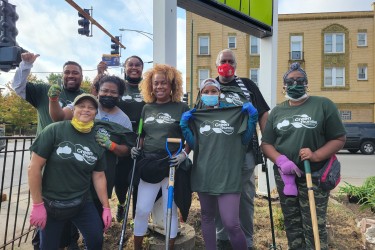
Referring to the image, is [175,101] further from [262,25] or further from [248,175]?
[262,25]

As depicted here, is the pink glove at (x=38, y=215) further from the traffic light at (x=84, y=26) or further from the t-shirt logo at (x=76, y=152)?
the traffic light at (x=84, y=26)

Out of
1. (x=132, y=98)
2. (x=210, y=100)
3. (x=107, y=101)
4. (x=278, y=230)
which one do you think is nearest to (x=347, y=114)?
(x=278, y=230)

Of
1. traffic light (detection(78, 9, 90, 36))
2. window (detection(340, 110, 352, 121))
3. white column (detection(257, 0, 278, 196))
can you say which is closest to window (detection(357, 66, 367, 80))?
window (detection(340, 110, 352, 121))

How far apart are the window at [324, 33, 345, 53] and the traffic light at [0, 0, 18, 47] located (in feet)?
89.9

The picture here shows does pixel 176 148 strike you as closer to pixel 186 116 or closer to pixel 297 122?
pixel 186 116

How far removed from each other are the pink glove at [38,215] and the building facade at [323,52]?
26735mm

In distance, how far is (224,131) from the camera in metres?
3.14

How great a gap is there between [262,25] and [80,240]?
471 cm

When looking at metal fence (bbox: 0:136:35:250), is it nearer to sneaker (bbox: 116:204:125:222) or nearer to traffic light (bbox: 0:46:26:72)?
sneaker (bbox: 116:204:125:222)

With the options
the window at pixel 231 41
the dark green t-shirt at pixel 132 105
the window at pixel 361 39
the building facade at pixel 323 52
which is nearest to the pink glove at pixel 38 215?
the dark green t-shirt at pixel 132 105

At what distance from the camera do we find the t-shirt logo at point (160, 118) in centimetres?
342

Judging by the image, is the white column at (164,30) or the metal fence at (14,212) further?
the white column at (164,30)

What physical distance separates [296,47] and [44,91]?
28977 mm

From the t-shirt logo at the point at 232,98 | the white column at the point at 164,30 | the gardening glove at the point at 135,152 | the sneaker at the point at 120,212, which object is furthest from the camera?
the sneaker at the point at 120,212
